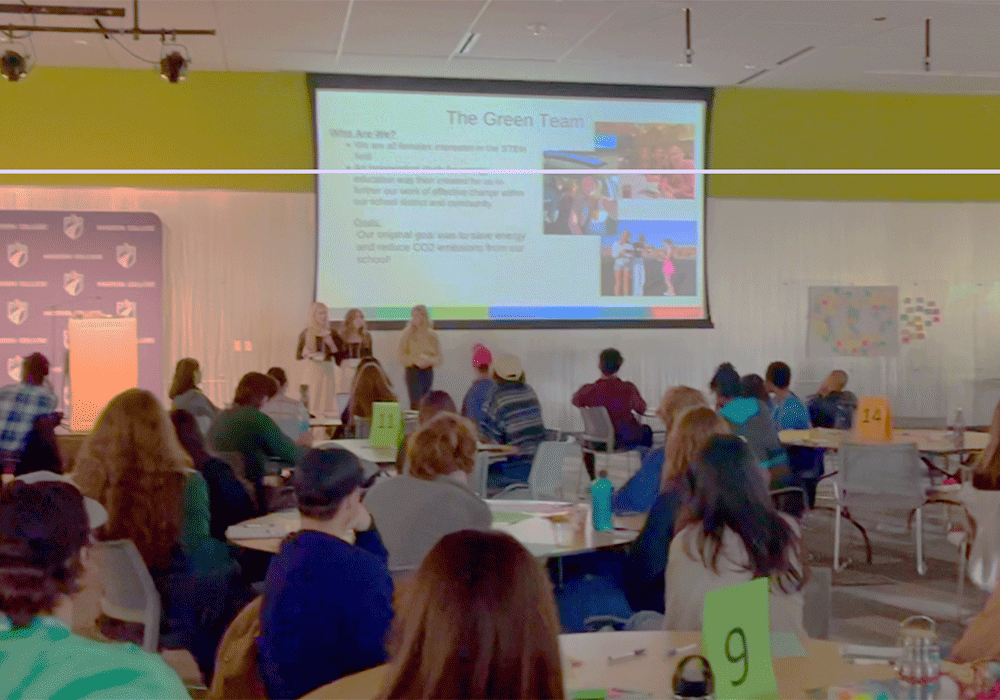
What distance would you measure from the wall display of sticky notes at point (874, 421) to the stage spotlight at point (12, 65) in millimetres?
6684

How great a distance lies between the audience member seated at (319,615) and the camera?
2277 mm

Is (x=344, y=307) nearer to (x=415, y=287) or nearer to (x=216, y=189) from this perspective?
(x=415, y=287)

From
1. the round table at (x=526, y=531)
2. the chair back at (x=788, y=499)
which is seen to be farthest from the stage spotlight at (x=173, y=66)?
the chair back at (x=788, y=499)

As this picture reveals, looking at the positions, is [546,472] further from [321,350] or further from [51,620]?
[321,350]

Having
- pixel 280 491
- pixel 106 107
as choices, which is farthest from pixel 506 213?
pixel 280 491

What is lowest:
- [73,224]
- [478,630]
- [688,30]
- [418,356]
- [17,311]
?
[478,630]

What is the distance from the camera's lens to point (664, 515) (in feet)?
10.5

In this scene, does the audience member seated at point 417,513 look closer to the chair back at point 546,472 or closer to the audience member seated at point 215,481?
the audience member seated at point 215,481

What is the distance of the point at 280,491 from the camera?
5.06 m

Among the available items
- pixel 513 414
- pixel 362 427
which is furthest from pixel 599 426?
pixel 362 427

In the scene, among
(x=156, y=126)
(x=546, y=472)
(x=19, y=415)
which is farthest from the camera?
(x=156, y=126)

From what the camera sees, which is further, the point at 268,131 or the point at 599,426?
the point at 268,131

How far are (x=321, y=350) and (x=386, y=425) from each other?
3906mm

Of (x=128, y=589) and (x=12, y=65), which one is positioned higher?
(x=12, y=65)
